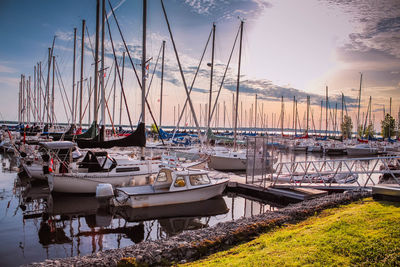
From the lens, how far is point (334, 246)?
6.89 meters

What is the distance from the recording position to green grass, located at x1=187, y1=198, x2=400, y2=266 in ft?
20.6

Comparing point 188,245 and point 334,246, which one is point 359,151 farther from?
point 188,245

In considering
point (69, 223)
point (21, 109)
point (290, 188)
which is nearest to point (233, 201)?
point (290, 188)

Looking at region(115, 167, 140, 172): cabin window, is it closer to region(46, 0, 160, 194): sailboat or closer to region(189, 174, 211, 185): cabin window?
region(46, 0, 160, 194): sailboat

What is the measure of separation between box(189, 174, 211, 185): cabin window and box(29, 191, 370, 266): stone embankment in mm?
6583

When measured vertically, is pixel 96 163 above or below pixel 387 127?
below

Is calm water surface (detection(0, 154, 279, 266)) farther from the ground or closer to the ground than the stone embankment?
closer to the ground

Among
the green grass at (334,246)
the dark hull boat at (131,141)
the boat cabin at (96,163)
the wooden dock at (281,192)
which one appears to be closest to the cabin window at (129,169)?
the boat cabin at (96,163)

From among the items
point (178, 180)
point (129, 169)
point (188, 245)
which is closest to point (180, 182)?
point (178, 180)

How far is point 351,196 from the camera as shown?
13.7 metres

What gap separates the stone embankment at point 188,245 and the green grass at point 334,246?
2.43 ft

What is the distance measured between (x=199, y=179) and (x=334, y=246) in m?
11.9

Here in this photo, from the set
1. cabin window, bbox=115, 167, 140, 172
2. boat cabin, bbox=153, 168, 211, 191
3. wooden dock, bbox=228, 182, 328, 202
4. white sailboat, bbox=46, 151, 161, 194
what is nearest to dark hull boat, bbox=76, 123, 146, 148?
white sailboat, bbox=46, 151, 161, 194

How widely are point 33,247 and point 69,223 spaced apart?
3102mm
